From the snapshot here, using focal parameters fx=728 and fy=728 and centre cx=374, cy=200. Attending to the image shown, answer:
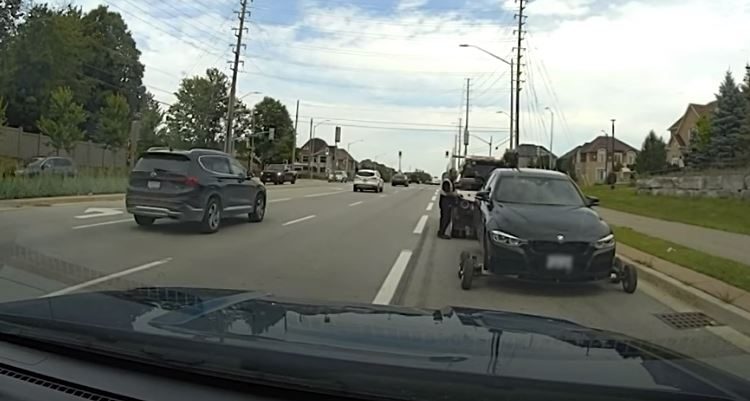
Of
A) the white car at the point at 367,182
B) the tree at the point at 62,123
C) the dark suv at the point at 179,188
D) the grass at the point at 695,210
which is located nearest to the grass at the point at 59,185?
the dark suv at the point at 179,188

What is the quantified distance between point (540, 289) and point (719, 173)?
24.8 meters

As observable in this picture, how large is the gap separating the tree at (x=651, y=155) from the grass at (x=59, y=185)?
49.9m

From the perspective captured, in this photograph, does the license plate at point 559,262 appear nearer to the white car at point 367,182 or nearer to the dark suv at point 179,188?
the dark suv at point 179,188

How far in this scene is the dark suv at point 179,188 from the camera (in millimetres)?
15375

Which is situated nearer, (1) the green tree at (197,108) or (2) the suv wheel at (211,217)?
(2) the suv wheel at (211,217)

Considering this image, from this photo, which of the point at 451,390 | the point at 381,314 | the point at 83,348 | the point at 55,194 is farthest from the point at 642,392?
the point at 55,194

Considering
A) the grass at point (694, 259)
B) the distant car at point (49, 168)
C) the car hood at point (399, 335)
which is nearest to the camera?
the car hood at point (399, 335)

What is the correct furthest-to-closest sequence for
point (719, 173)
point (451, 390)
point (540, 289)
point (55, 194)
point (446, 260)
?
point (719, 173), point (55, 194), point (446, 260), point (540, 289), point (451, 390)

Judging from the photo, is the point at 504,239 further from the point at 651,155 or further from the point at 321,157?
the point at 321,157

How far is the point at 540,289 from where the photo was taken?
10055 millimetres

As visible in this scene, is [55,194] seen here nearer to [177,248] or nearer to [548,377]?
[177,248]

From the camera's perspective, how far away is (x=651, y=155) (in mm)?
69312

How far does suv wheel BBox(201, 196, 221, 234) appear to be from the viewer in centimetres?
1569

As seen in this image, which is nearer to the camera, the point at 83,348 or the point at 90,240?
the point at 83,348
